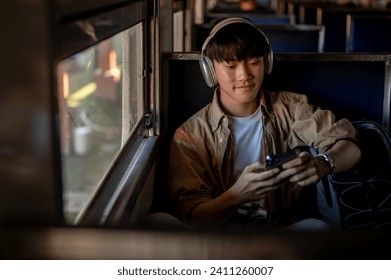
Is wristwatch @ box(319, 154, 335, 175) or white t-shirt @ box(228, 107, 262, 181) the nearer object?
wristwatch @ box(319, 154, 335, 175)

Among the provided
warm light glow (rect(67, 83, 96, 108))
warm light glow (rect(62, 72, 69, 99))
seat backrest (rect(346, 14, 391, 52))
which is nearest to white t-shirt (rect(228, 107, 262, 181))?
warm light glow (rect(67, 83, 96, 108))

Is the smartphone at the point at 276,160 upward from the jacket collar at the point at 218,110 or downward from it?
downward

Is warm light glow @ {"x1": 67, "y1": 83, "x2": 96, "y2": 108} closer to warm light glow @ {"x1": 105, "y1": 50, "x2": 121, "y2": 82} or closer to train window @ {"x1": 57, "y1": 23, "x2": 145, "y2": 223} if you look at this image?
train window @ {"x1": 57, "y1": 23, "x2": 145, "y2": 223}

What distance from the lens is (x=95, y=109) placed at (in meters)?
1.66

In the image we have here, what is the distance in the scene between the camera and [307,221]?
1821 millimetres

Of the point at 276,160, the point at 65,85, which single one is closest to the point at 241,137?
the point at 276,160

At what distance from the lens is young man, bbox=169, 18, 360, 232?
1912mm

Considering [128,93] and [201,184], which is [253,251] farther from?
[128,93]

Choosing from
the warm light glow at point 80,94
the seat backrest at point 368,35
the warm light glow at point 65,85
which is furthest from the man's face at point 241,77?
the seat backrest at point 368,35

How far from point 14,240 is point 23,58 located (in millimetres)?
266

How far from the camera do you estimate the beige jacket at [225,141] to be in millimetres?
1983

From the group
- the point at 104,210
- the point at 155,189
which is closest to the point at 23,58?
the point at 104,210

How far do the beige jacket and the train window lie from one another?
0.67ft

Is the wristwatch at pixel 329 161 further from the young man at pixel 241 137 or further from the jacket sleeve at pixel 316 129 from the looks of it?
the jacket sleeve at pixel 316 129
